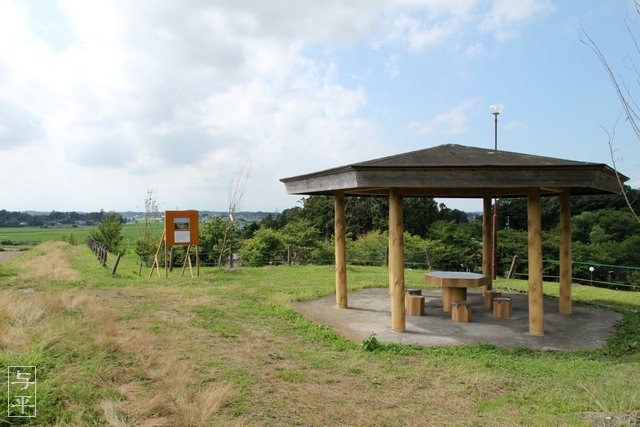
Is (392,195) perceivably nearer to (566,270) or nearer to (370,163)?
(370,163)

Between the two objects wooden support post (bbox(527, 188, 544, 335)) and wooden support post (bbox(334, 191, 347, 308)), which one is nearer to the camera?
wooden support post (bbox(527, 188, 544, 335))

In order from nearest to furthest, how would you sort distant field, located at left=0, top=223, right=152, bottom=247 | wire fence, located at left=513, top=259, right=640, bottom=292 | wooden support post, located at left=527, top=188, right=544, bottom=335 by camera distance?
wooden support post, located at left=527, top=188, right=544, bottom=335 < wire fence, located at left=513, top=259, right=640, bottom=292 < distant field, located at left=0, top=223, right=152, bottom=247

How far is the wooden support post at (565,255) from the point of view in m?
8.94

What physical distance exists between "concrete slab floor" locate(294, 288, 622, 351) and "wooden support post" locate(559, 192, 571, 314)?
251mm

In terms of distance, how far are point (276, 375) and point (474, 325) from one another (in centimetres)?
422

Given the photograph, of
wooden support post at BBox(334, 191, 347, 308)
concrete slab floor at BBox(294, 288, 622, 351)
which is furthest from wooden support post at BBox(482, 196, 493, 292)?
wooden support post at BBox(334, 191, 347, 308)

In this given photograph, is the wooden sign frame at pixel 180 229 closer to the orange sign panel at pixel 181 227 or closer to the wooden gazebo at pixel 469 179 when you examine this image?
the orange sign panel at pixel 181 227

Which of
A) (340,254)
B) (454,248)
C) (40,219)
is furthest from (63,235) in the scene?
(40,219)

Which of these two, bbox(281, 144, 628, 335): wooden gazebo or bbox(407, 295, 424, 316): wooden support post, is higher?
bbox(281, 144, 628, 335): wooden gazebo

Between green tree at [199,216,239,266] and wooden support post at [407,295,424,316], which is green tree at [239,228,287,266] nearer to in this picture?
green tree at [199,216,239,266]

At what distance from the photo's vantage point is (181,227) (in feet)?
47.0

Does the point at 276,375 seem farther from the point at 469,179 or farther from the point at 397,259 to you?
the point at 469,179

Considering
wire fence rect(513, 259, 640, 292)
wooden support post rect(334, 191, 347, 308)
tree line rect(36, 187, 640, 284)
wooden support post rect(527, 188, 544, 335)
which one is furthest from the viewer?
wire fence rect(513, 259, 640, 292)

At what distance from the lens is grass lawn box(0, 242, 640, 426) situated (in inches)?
153
